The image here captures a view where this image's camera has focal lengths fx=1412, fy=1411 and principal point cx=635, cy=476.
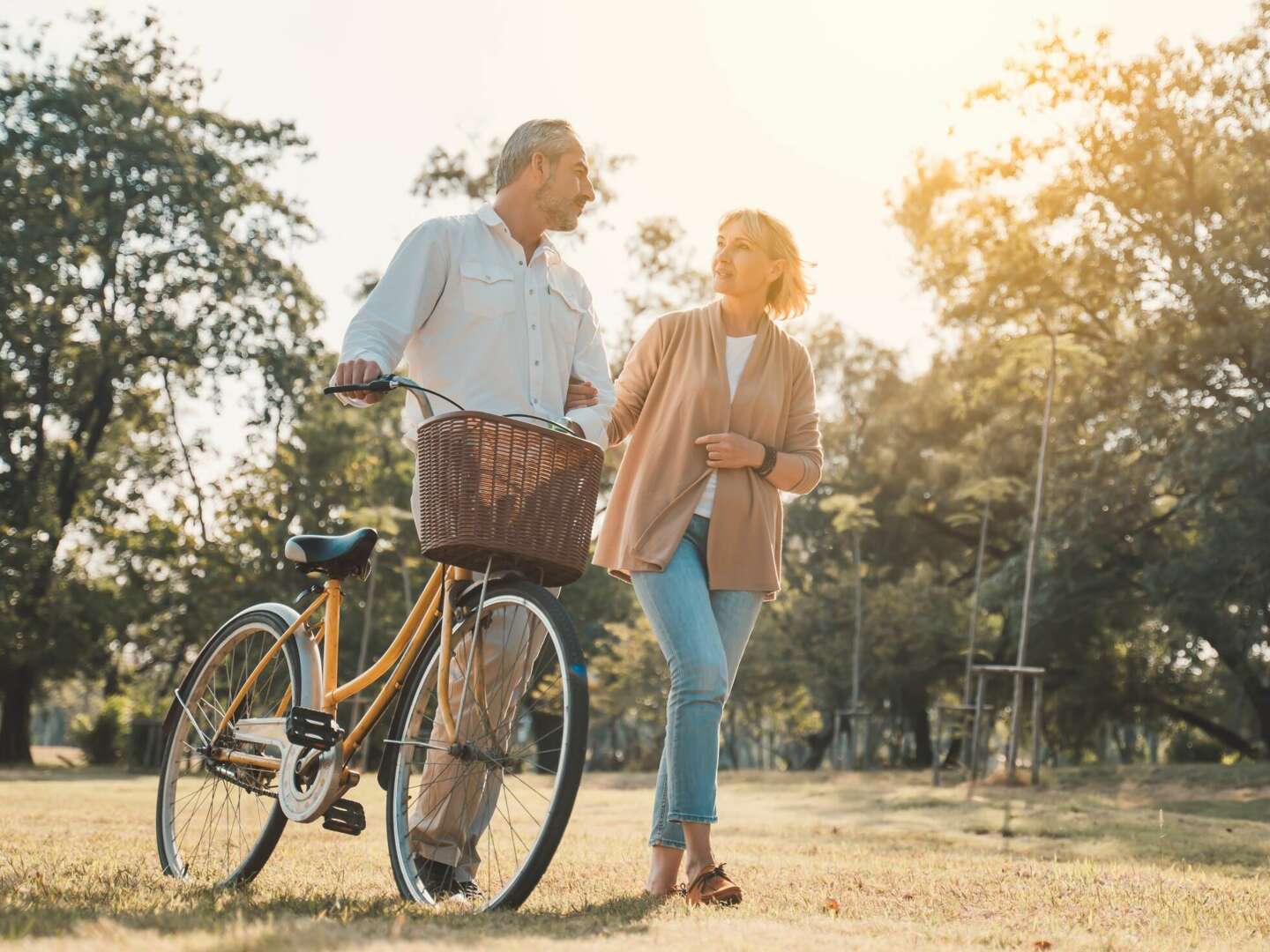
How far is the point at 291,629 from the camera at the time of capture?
4.56m

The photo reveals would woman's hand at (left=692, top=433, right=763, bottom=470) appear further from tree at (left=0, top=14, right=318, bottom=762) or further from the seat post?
tree at (left=0, top=14, right=318, bottom=762)

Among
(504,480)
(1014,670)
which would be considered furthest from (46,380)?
(504,480)

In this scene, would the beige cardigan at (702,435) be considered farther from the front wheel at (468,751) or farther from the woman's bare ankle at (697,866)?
the woman's bare ankle at (697,866)

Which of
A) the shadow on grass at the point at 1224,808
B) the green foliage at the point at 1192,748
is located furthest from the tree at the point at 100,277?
the green foliage at the point at 1192,748

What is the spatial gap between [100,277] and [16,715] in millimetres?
9217

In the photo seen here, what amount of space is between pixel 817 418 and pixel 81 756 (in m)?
33.3

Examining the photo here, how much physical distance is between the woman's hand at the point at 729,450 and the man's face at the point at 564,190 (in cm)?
85

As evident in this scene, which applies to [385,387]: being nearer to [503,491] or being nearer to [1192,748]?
[503,491]

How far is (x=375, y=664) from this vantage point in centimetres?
431

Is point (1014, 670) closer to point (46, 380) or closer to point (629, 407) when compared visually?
point (629, 407)

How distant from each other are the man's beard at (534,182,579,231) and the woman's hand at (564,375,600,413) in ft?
1.70

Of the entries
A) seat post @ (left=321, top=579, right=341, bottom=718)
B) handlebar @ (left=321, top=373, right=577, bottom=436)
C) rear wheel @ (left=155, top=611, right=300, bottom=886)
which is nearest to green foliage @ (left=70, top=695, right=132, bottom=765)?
rear wheel @ (left=155, top=611, right=300, bottom=886)

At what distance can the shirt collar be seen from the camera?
181 inches

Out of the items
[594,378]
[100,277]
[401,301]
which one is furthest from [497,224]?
[100,277]
